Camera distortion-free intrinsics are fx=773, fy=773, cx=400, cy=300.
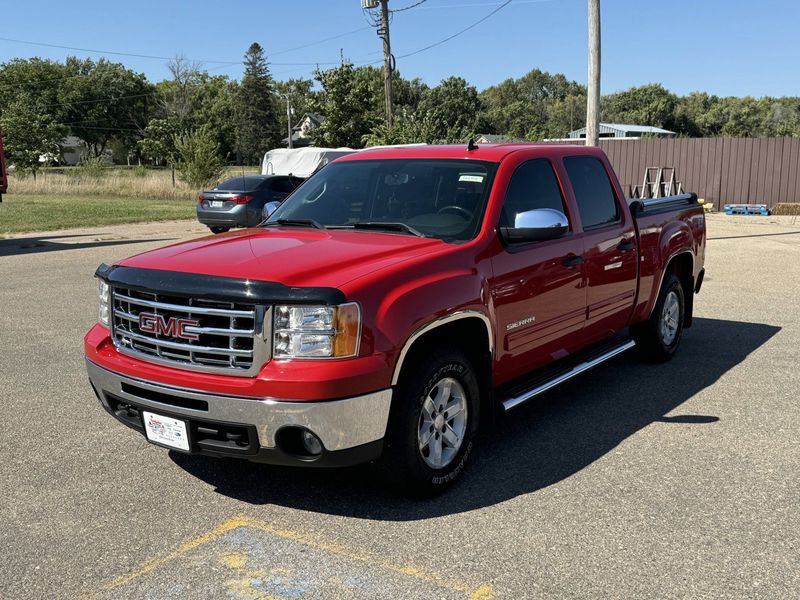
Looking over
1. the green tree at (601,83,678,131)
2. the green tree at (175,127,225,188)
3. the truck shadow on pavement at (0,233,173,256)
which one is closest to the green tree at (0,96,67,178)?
the green tree at (175,127,225,188)

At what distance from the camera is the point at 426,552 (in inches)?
136

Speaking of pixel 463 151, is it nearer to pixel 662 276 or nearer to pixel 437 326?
pixel 437 326

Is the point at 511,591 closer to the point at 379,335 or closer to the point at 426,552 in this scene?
the point at 426,552

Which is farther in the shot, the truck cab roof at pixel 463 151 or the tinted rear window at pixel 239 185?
the tinted rear window at pixel 239 185

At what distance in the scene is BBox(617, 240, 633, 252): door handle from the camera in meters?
5.70

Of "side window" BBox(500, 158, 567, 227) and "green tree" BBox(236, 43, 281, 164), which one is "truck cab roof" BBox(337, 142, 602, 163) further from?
"green tree" BBox(236, 43, 281, 164)

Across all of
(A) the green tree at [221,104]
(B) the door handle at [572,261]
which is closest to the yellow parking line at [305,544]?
(B) the door handle at [572,261]

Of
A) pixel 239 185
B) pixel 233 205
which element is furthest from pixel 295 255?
pixel 239 185

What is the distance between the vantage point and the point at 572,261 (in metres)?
5.03

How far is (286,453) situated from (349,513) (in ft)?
1.86

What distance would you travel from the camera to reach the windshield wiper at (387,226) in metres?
4.47

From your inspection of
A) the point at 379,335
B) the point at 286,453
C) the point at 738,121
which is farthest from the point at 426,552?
the point at 738,121

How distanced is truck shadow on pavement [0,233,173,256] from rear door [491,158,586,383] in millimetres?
13148

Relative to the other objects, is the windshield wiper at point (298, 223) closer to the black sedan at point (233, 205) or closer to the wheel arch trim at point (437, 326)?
the wheel arch trim at point (437, 326)
